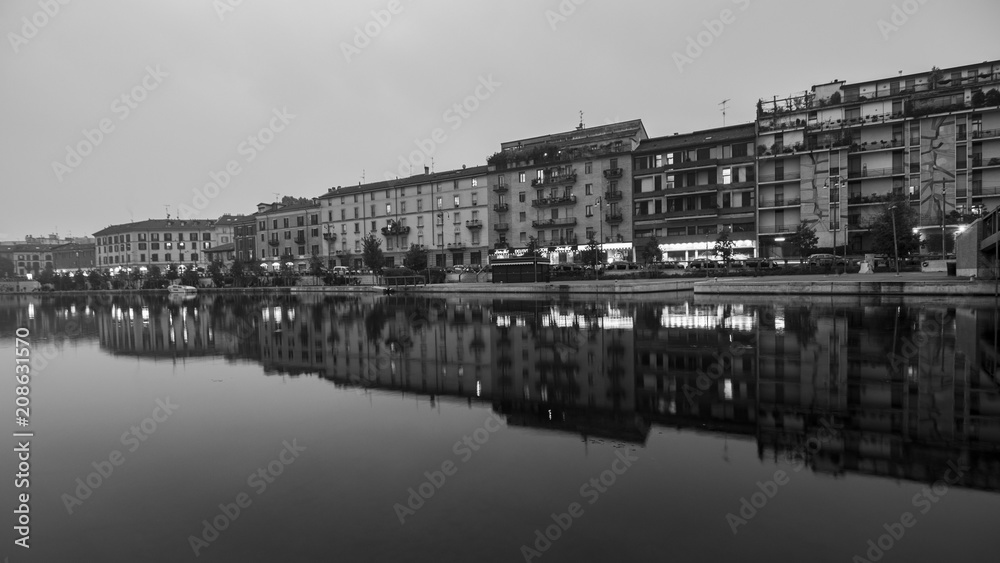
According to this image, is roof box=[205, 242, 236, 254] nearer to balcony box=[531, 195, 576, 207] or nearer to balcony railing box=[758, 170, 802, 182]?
balcony box=[531, 195, 576, 207]

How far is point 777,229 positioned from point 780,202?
3.31 meters

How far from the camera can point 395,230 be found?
86.9 meters

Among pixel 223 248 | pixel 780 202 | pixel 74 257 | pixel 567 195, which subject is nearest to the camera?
pixel 780 202

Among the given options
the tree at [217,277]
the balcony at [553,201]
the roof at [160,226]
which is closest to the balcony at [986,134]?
the balcony at [553,201]

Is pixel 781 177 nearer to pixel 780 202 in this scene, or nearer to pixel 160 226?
pixel 780 202

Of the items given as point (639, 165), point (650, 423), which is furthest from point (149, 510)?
point (639, 165)

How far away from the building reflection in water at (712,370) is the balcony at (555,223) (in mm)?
48957

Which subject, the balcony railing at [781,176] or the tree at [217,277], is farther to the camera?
the tree at [217,277]

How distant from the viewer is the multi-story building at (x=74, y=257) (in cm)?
14212

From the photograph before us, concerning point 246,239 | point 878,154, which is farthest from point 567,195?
point 246,239

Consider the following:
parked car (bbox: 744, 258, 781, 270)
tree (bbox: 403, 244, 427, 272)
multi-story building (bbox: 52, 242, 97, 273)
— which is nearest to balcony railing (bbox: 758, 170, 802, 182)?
parked car (bbox: 744, 258, 781, 270)

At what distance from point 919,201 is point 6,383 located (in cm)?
7458

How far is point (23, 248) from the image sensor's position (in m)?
172

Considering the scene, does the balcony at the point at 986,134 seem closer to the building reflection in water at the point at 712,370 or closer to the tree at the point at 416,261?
the building reflection in water at the point at 712,370
